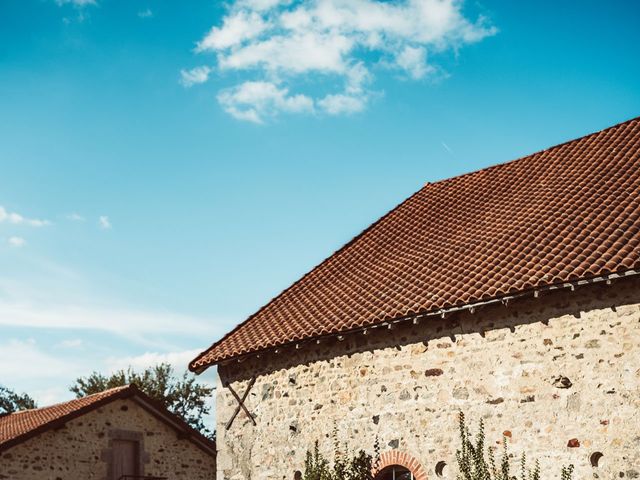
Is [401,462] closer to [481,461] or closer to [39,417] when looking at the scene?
[481,461]

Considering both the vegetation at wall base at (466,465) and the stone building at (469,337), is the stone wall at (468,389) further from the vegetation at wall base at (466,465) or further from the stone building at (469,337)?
the vegetation at wall base at (466,465)

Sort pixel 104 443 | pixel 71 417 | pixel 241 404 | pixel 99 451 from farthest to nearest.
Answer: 1. pixel 104 443
2. pixel 99 451
3. pixel 71 417
4. pixel 241 404

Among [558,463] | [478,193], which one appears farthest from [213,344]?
[558,463]

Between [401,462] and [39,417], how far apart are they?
1198 centimetres

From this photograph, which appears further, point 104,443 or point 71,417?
point 104,443

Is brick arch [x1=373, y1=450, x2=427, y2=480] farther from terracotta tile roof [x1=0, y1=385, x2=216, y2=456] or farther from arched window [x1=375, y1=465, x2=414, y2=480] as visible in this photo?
terracotta tile roof [x1=0, y1=385, x2=216, y2=456]

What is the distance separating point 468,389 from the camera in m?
10.5

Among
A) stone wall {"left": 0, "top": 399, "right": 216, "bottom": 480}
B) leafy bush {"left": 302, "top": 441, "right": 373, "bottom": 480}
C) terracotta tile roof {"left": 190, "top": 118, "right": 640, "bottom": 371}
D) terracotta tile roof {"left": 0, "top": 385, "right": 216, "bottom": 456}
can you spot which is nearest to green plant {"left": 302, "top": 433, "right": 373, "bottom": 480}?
leafy bush {"left": 302, "top": 441, "right": 373, "bottom": 480}

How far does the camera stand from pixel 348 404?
11.7m

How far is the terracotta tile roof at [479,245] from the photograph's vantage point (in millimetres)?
10539

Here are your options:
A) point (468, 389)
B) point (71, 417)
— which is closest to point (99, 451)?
point (71, 417)

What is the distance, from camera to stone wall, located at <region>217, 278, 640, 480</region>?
9406 millimetres

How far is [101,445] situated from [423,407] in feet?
35.8

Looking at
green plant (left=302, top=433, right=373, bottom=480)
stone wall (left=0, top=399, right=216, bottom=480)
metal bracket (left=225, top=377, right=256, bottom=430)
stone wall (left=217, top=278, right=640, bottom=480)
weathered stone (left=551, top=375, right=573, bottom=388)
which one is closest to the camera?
stone wall (left=217, top=278, right=640, bottom=480)
